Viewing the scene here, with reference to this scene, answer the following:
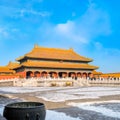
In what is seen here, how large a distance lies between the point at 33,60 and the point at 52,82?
1566cm

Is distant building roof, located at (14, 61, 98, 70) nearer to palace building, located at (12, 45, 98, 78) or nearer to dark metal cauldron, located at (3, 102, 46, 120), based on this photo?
palace building, located at (12, 45, 98, 78)

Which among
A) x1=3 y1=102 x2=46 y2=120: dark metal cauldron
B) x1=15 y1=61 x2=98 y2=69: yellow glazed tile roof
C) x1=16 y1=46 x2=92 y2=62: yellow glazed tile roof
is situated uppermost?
x1=16 y1=46 x2=92 y2=62: yellow glazed tile roof

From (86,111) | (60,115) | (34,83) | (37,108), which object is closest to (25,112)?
(37,108)

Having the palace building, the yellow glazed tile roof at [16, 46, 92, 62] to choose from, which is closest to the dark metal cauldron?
the palace building

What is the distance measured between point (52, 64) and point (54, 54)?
15.4 feet

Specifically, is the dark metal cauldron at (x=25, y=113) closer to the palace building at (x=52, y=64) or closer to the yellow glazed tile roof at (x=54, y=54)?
the palace building at (x=52, y=64)

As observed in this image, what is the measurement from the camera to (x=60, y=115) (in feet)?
38.2

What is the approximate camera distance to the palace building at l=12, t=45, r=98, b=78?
62375 mm

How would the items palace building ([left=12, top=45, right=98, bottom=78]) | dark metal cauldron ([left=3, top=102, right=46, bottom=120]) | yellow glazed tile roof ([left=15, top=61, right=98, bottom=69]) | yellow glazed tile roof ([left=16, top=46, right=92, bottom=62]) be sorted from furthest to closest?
yellow glazed tile roof ([left=16, top=46, right=92, bottom=62]) → palace building ([left=12, top=45, right=98, bottom=78]) → yellow glazed tile roof ([left=15, top=61, right=98, bottom=69]) → dark metal cauldron ([left=3, top=102, right=46, bottom=120])

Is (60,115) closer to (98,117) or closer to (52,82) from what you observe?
(98,117)

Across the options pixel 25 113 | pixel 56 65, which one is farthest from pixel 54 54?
pixel 25 113

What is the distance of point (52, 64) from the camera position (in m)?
65.0

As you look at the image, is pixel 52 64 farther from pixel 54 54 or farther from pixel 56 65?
pixel 54 54

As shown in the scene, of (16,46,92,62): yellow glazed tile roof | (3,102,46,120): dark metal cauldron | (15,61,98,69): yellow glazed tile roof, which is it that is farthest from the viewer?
(16,46,92,62): yellow glazed tile roof
